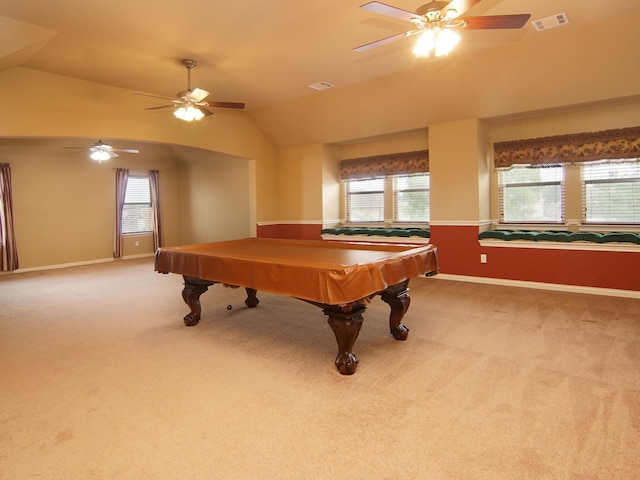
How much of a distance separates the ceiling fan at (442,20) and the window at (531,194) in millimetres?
3401

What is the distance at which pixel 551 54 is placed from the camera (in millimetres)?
4398

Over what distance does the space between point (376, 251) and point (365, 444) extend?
186 cm

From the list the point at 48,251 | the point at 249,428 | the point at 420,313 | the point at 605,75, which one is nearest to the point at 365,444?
the point at 249,428

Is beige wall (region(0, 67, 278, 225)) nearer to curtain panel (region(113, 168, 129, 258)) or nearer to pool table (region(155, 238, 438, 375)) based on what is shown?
pool table (region(155, 238, 438, 375))

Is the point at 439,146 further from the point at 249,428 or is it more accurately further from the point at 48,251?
the point at 48,251

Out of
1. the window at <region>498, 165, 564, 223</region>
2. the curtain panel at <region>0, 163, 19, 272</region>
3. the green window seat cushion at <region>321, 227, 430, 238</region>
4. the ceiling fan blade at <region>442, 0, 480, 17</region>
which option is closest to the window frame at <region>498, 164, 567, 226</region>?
the window at <region>498, 165, 564, 223</region>

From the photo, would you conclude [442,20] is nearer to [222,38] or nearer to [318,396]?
[222,38]

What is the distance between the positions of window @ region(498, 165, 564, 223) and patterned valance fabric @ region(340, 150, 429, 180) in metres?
1.33

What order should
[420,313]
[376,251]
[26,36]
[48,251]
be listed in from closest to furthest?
[376,251], [26,36], [420,313], [48,251]

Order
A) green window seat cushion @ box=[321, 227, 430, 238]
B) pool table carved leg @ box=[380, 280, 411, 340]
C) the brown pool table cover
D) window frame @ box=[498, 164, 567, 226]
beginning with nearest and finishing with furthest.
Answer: the brown pool table cover → pool table carved leg @ box=[380, 280, 411, 340] → window frame @ box=[498, 164, 567, 226] → green window seat cushion @ box=[321, 227, 430, 238]

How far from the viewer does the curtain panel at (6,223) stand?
704 centimetres

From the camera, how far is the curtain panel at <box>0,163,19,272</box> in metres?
7.04

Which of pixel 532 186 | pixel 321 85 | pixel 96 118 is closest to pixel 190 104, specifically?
pixel 96 118

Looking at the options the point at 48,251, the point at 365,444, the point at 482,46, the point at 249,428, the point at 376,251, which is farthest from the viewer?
the point at 48,251
